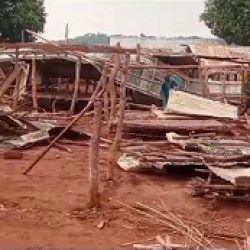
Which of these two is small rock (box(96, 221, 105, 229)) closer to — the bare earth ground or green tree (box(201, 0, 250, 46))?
the bare earth ground

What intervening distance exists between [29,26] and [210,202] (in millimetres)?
27762

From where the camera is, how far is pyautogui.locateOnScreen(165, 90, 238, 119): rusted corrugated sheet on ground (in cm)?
1551

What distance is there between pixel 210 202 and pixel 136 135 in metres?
5.69

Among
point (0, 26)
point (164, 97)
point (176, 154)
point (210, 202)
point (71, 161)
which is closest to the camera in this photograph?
point (210, 202)

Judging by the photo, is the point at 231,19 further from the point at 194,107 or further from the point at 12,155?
the point at 12,155

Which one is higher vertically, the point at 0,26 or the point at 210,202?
the point at 0,26

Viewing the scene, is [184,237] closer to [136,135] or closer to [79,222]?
[79,222]

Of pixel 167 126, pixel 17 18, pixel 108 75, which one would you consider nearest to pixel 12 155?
pixel 108 75

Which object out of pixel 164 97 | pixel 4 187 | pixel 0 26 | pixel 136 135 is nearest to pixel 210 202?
pixel 4 187

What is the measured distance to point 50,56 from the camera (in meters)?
21.5

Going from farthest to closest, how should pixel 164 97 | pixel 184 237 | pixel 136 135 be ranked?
1. pixel 164 97
2. pixel 136 135
3. pixel 184 237

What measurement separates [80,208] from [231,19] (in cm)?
2905

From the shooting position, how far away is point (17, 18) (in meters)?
34.0

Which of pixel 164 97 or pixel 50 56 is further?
pixel 50 56
